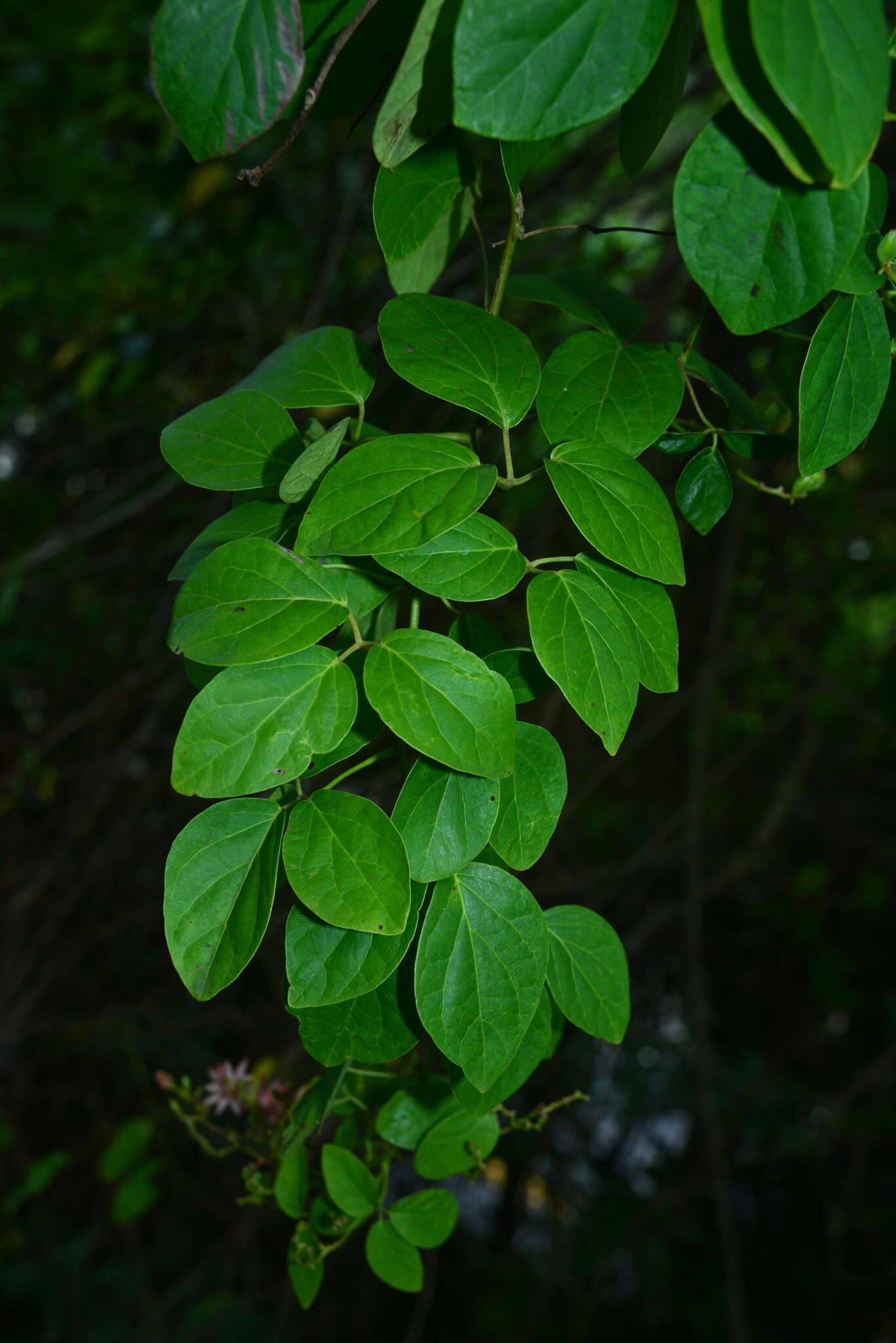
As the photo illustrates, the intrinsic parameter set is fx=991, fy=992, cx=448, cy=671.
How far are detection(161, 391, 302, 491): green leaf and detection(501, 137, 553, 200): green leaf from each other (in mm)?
148

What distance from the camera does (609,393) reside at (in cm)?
47

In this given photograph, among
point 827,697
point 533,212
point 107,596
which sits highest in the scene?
point 533,212

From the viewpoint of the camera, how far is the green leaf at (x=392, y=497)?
398 millimetres

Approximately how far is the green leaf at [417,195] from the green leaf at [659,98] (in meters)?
0.09

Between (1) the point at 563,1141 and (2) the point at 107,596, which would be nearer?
(2) the point at 107,596

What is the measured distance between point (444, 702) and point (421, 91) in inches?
10.5

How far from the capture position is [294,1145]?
1.90 ft

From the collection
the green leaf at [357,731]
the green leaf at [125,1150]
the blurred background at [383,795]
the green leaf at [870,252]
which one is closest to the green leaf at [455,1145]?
the green leaf at [357,731]

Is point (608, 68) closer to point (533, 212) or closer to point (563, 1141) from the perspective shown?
→ point (533, 212)

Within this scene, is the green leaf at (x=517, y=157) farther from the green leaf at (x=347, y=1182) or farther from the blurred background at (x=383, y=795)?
the blurred background at (x=383, y=795)

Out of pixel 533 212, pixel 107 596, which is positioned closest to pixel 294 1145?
pixel 533 212

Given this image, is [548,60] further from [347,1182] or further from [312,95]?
[347,1182]

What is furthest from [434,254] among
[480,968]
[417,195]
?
[480,968]

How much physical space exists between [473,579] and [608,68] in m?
0.19
